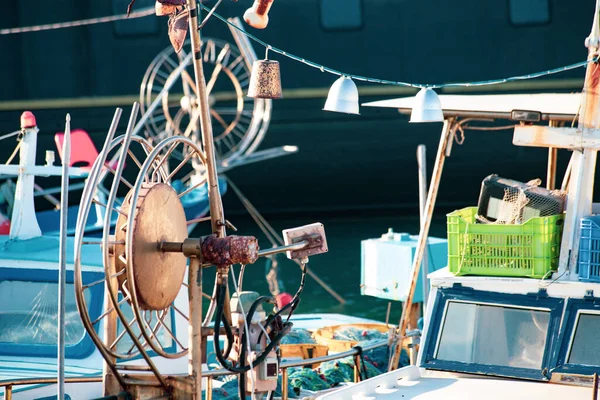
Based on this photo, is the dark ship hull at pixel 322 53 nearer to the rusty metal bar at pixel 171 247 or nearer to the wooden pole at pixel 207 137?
the wooden pole at pixel 207 137

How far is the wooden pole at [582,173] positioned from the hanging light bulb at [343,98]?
4.92ft

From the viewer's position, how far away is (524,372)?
18.2ft

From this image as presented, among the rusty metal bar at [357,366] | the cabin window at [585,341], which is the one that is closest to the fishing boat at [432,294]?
the cabin window at [585,341]

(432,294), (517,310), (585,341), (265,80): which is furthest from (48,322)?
(585,341)

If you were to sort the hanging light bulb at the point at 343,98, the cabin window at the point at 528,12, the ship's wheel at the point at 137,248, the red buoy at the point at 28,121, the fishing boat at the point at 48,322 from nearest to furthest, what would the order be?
the ship's wheel at the point at 137,248
the hanging light bulb at the point at 343,98
the fishing boat at the point at 48,322
the red buoy at the point at 28,121
the cabin window at the point at 528,12

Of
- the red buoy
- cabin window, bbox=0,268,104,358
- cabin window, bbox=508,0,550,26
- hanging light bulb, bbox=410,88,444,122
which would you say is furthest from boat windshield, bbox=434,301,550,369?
cabin window, bbox=508,0,550,26

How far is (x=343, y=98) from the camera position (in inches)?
256

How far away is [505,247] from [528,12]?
15.4 meters

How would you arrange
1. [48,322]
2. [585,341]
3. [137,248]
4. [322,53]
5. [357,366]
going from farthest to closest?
[322,53] → [48,322] → [357,366] → [585,341] → [137,248]

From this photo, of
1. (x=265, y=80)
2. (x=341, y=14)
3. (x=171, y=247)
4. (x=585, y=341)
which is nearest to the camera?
(x=171, y=247)

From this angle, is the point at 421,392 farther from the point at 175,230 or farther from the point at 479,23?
the point at 479,23

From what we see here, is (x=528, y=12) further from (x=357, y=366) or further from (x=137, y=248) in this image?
(x=137, y=248)

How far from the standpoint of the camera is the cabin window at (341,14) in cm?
2009

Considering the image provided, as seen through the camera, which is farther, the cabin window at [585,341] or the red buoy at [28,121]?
the red buoy at [28,121]
